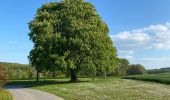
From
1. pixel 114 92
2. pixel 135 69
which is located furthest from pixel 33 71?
pixel 114 92

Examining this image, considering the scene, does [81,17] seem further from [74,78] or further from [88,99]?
[88,99]

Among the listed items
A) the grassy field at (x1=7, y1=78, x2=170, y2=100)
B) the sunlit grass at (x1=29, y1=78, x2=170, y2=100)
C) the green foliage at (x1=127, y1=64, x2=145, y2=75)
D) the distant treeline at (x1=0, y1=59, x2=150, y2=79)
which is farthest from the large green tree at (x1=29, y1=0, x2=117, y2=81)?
the green foliage at (x1=127, y1=64, x2=145, y2=75)

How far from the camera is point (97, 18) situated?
241ft

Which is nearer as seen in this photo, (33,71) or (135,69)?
(33,71)

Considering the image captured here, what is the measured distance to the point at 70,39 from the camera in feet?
219

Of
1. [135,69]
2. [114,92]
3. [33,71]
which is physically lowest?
[114,92]

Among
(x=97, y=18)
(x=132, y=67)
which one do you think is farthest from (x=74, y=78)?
(x=132, y=67)

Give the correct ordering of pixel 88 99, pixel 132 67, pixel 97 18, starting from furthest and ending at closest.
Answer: pixel 132 67
pixel 97 18
pixel 88 99

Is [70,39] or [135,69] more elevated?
[70,39]

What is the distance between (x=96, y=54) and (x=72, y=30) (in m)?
5.66

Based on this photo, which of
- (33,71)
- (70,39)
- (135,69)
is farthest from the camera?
(135,69)

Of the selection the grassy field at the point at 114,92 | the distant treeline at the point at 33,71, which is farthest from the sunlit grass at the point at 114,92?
the distant treeline at the point at 33,71

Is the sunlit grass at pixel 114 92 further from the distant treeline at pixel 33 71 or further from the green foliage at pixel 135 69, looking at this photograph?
the green foliage at pixel 135 69

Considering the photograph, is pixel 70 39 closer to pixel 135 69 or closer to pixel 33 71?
pixel 33 71
